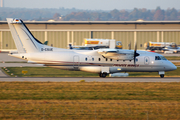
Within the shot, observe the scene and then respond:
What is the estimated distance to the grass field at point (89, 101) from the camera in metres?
15.2

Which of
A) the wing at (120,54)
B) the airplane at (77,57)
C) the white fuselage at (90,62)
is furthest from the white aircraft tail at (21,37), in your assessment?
the wing at (120,54)

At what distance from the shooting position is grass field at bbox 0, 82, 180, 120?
15250mm

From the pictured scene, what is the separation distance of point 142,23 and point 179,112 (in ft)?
284

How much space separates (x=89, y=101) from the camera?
19.4 meters

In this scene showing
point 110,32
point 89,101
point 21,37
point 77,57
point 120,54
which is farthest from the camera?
point 110,32

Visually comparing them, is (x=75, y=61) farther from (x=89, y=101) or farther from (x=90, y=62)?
(x=89, y=101)

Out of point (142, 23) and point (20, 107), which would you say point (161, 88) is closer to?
point (20, 107)

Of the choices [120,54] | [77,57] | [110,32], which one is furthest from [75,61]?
[110,32]

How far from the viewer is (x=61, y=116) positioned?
14.8 metres

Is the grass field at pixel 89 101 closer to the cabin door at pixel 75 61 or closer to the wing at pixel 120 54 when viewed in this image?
the cabin door at pixel 75 61

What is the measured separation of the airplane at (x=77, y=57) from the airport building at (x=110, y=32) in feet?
217

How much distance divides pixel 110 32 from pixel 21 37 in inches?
2726

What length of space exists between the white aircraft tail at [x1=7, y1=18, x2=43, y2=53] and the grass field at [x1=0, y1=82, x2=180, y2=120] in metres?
7.08

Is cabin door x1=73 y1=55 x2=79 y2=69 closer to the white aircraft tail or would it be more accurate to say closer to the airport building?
the white aircraft tail
